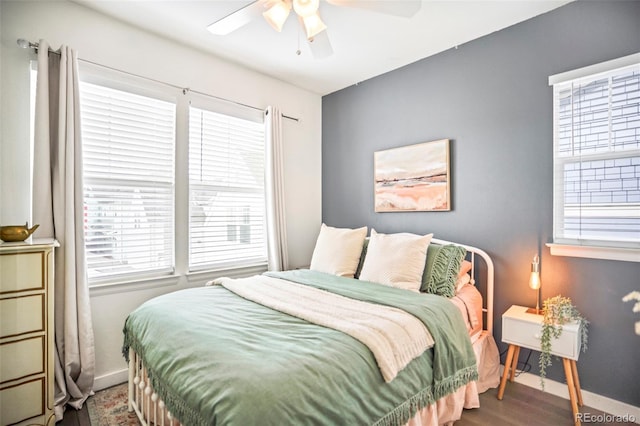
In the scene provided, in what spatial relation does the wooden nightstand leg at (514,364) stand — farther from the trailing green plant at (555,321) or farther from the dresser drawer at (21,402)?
the dresser drawer at (21,402)

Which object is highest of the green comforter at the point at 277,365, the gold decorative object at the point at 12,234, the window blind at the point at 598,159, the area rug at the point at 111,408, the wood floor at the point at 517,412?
the window blind at the point at 598,159

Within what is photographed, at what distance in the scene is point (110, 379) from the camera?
8.21 feet

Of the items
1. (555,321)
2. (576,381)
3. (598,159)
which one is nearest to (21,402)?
(555,321)

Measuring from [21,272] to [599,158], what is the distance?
11.7 feet

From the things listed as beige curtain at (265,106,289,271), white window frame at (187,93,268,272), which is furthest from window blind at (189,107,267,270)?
beige curtain at (265,106,289,271)

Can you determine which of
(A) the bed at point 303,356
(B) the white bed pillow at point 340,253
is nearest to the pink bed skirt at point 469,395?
(A) the bed at point 303,356

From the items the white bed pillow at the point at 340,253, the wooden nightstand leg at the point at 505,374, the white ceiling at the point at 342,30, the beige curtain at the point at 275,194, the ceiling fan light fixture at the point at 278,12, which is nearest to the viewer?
the ceiling fan light fixture at the point at 278,12

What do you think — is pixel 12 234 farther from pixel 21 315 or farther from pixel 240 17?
pixel 240 17

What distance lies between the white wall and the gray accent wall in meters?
1.26

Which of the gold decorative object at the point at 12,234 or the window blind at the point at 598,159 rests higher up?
the window blind at the point at 598,159

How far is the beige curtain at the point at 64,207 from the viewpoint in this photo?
7.08ft

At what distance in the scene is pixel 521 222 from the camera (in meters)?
2.54

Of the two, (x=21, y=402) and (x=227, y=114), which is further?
(x=227, y=114)

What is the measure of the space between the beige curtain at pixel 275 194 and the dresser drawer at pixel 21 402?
1.97m
